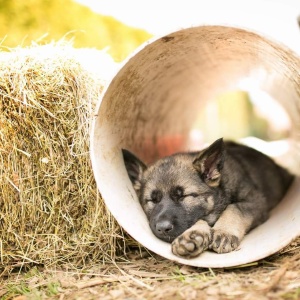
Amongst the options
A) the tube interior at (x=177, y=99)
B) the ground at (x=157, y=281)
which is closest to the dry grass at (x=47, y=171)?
the ground at (x=157, y=281)

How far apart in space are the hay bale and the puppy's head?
480mm

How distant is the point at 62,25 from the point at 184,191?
794 cm

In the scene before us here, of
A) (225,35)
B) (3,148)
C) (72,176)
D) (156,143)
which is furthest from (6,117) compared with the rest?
(156,143)

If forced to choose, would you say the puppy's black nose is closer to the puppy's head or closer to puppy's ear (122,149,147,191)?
the puppy's head

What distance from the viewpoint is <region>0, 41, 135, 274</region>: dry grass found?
4.29m

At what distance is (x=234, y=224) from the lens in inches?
166

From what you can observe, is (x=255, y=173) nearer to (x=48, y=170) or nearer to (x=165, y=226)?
(x=165, y=226)

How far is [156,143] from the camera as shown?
6805 mm

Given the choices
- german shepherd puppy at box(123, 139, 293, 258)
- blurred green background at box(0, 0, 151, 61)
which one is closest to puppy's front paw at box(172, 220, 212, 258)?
german shepherd puppy at box(123, 139, 293, 258)

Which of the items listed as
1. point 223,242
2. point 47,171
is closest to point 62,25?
point 47,171

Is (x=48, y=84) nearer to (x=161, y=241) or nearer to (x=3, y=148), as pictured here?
(x=3, y=148)

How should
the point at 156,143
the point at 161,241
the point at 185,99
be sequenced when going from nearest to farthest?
the point at 161,241, the point at 156,143, the point at 185,99

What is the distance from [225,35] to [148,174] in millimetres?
1548

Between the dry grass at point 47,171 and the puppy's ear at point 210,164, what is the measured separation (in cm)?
98
